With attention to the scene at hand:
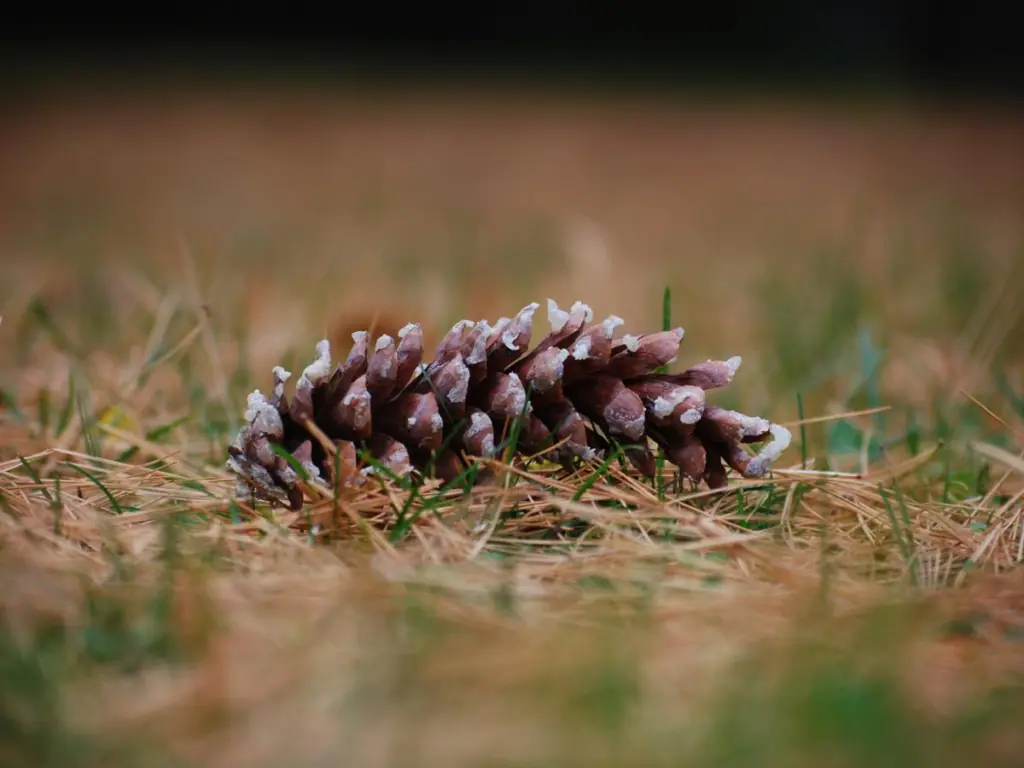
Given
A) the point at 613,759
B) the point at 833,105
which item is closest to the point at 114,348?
the point at 613,759

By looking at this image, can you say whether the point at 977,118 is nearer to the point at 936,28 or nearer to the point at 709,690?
the point at 936,28

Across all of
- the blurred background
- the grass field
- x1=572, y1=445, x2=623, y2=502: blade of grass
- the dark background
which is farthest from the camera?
the dark background

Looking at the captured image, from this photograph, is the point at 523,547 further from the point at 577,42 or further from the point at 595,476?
the point at 577,42

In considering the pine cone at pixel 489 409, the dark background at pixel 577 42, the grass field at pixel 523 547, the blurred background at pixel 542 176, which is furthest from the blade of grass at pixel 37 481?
the dark background at pixel 577 42

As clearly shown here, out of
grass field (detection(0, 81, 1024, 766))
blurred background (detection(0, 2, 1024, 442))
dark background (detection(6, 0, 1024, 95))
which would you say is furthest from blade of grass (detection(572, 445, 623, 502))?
dark background (detection(6, 0, 1024, 95))

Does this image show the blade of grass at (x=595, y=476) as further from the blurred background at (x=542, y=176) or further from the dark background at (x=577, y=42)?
the dark background at (x=577, y=42)

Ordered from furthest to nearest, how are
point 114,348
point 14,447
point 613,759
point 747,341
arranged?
point 747,341 < point 114,348 < point 14,447 < point 613,759

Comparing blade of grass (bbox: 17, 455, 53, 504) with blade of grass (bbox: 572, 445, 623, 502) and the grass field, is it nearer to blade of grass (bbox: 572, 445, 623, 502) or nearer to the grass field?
the grass field
